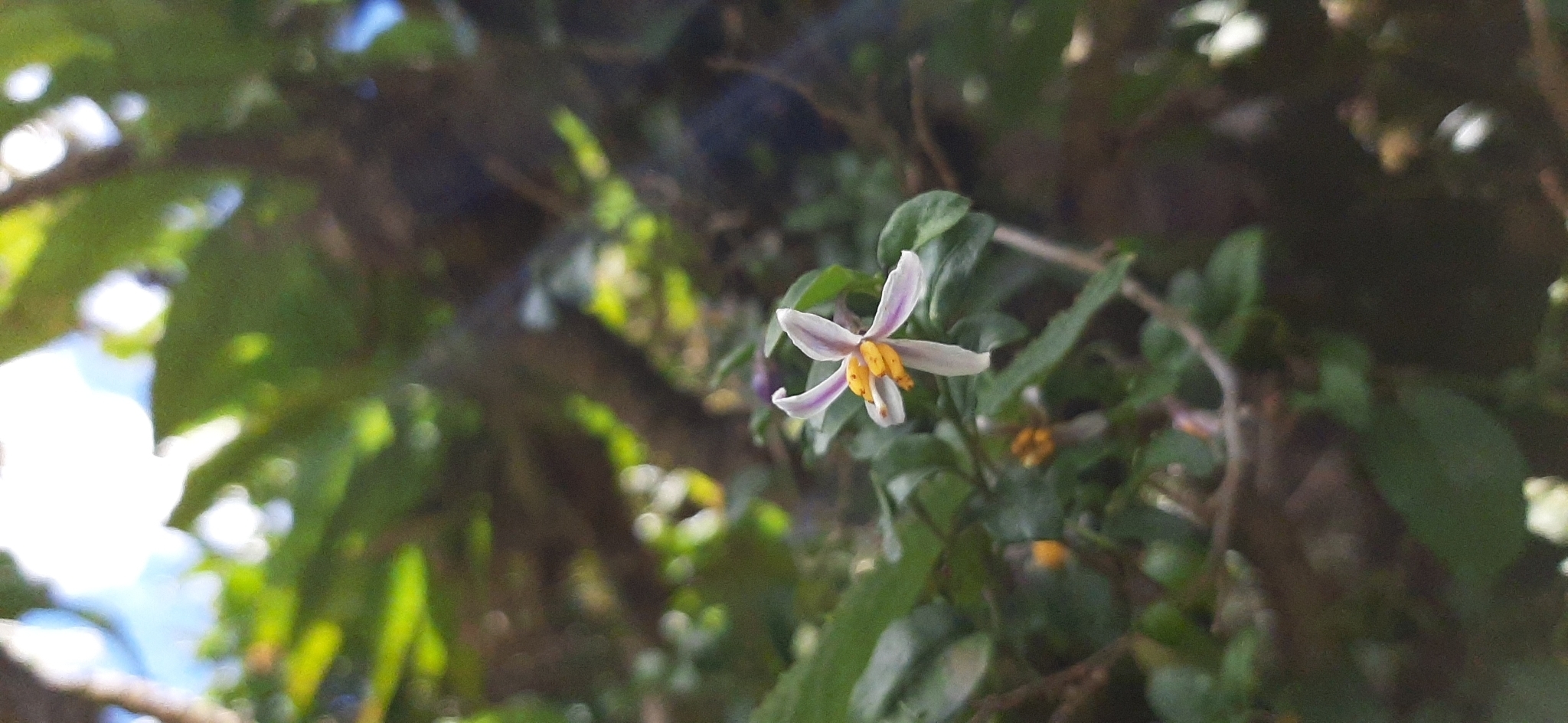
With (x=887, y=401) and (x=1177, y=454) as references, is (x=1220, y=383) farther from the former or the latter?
(x=887, y=401)

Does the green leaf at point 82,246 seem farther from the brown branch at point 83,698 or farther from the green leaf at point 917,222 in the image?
the green leaf at point 917,222

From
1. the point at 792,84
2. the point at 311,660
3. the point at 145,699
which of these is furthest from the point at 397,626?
the point at 792,84

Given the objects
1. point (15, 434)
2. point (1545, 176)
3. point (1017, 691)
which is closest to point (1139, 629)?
point (1017, 691)

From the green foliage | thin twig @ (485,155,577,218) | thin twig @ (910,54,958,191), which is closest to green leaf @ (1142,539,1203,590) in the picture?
the green foliage

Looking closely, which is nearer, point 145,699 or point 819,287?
point 819,287

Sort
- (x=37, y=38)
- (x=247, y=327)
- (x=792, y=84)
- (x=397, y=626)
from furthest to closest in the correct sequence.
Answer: (x=397, y=626) → (x=247, y=327) → (x=37, y=38) → (x=792, y=84)

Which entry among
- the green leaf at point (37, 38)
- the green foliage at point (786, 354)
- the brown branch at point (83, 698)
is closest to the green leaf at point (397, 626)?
the green foliage at point (786, 354)

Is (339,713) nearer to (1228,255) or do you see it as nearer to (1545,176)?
(1228,255)

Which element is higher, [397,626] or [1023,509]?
[397,626]

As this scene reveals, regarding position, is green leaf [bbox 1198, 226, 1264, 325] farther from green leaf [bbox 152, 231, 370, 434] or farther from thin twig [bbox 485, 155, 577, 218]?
green leaf [bbox 152, 231, 370, 434]
